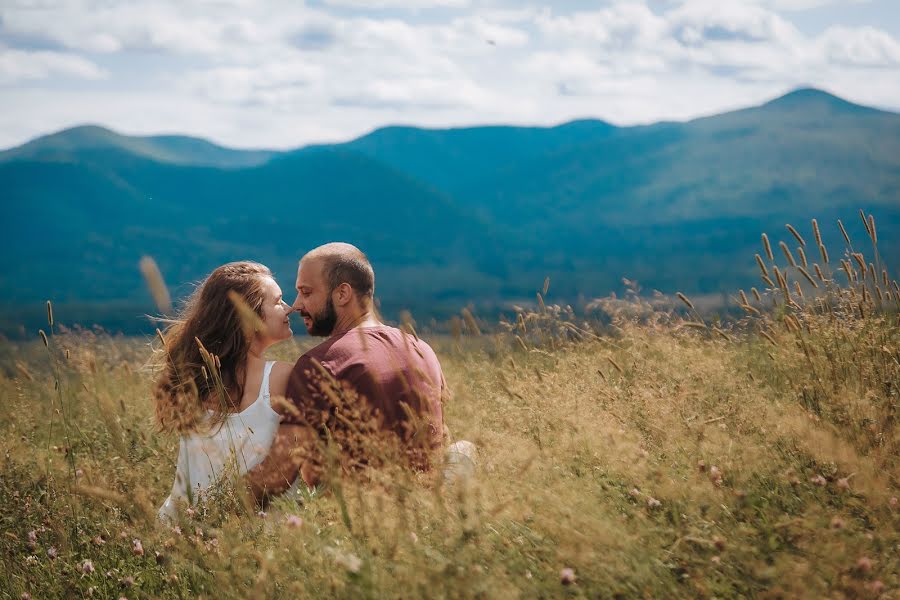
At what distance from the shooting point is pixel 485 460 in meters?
3.12

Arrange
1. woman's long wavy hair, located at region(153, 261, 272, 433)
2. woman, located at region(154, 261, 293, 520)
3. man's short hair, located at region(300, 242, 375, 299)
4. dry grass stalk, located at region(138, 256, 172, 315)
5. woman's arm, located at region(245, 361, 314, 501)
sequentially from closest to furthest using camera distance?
dry grass stalk, located at region(138, 256, 172, 315) < woman's arm, located at region(245, 361, 314, 501) < woman, located at region(154, 261, 293, 520) < woman's long wavy hair, located at region(153, 261, 272, 433) < man's short hair, located at region(300, 242, 375, 299)

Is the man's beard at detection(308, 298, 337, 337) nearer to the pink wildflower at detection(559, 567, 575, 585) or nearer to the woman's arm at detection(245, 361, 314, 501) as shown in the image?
the woman's arm at detection(245, 361, 314, 501)

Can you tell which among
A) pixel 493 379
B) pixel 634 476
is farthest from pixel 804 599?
pixel 493 379

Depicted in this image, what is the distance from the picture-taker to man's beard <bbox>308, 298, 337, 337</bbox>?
4.49m

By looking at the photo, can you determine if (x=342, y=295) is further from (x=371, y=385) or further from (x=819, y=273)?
(x=819, y=273)

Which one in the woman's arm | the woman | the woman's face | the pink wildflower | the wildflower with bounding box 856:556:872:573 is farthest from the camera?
the woman's face

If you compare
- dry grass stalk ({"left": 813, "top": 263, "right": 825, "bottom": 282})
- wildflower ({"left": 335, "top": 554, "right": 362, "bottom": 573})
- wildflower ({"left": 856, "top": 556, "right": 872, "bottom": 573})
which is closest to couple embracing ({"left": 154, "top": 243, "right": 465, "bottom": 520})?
wildflower ({"left": 335, "top": 554, "right": 362, "bottom": 573})

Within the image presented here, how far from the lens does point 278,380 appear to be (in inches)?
160

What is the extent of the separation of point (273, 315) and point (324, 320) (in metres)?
0.30

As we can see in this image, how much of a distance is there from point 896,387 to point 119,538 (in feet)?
11.3

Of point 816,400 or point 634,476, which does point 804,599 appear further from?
point 816,400

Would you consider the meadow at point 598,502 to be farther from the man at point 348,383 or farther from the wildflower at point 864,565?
the man at point 348,383

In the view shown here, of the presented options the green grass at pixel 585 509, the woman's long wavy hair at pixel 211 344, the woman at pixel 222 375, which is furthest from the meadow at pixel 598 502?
the woman's long wavy hair at pixel 211 344

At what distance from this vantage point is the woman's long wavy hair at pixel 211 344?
157 inches
